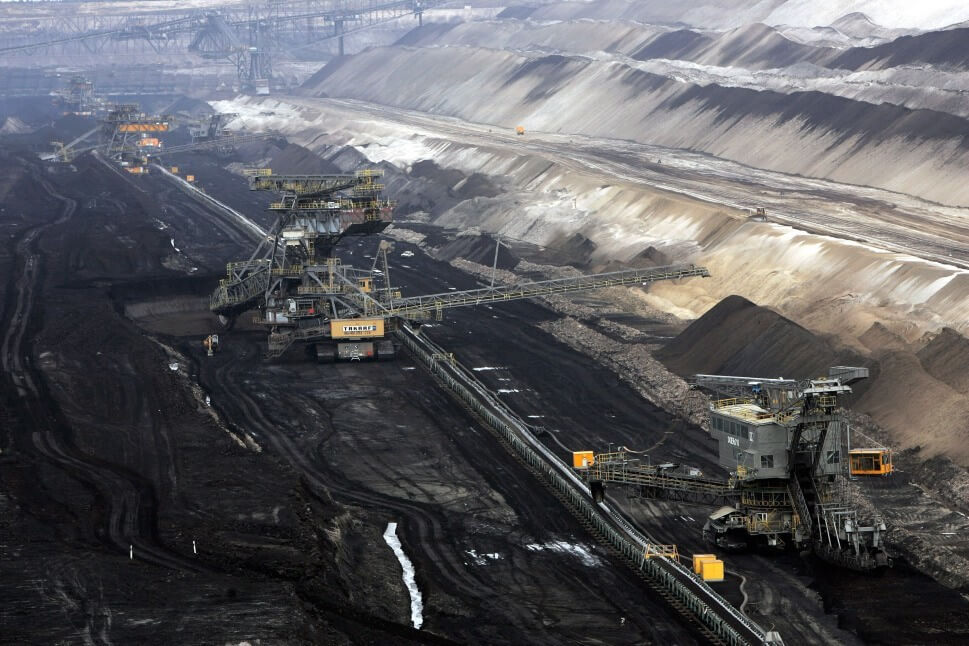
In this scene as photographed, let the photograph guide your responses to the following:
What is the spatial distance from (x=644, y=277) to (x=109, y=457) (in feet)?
139

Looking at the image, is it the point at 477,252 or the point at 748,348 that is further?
the point at 477,252

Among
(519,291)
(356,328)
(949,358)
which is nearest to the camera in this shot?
(949,358)

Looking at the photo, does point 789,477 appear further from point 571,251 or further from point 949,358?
point 571,251

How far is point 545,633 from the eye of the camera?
146 ft

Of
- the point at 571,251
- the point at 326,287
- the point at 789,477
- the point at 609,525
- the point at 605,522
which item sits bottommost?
the point at 609,525

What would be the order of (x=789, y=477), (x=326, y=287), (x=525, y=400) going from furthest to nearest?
(x=326, y=287) → (x=525, y=400) → (x=789, y=477)

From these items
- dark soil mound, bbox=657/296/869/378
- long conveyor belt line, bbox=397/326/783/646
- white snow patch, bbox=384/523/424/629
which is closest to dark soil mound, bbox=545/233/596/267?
dark soil mound, bbox=657/296/869/378

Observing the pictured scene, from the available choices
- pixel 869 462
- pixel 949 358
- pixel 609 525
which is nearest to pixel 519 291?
pixel 949 358

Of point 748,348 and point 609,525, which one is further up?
point 748,348

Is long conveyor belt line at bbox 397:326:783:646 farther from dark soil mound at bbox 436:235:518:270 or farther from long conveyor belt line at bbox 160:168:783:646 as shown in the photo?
dark soil mound at bbox 436:235:518:270

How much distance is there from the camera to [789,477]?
51.9m

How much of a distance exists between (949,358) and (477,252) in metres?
56.2

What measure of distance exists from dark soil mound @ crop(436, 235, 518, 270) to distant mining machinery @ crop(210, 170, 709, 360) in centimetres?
2019

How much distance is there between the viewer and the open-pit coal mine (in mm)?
45875
